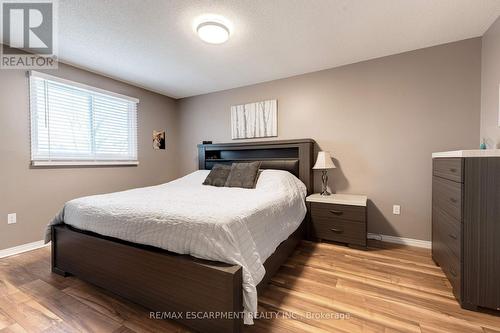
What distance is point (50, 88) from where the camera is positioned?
2662mm

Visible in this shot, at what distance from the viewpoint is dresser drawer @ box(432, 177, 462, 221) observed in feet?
5.00

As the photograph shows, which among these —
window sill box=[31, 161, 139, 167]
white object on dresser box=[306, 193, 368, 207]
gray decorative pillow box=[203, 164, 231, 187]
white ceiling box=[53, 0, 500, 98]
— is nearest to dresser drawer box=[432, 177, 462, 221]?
white object on dresser box=[306, 193, 368, 207]

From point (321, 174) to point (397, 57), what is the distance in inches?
65.7

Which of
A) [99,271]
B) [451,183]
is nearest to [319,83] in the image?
[451,183]

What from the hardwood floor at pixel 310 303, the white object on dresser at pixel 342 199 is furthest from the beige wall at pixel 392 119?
the hardwood floor at pixel 310 303

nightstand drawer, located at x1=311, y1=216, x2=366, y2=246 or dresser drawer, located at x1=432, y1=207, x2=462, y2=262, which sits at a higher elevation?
dresser drawer, located at x1=432, y1=207, x2=462, y2=262

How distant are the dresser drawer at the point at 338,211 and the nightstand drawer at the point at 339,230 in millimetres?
37

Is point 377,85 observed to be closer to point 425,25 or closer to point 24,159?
point 425,25

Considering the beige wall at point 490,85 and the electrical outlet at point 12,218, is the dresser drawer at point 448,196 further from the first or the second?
the electrical outlet at point 12,218

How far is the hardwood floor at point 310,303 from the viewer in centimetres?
134

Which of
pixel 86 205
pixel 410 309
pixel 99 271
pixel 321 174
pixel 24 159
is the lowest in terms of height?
pixel 410 309

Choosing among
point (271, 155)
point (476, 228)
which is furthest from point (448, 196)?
point (271, 155)

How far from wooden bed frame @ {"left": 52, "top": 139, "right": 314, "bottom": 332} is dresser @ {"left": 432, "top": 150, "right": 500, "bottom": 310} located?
1.28m

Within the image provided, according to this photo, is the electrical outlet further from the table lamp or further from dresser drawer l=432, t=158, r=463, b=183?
dresser drawer l=432, t=158, r=463, b=183
